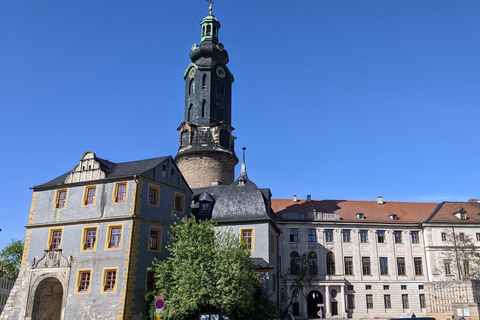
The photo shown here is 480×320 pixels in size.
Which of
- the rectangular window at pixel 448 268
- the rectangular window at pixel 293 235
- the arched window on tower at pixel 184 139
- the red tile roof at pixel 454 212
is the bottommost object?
the rectangular window at pixel 448 268

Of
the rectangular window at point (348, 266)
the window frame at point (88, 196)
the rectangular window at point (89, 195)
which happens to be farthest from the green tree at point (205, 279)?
the rectangular window at point (348, 266)

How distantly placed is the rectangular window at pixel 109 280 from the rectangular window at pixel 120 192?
4.73 meters

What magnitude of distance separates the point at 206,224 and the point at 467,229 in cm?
3899

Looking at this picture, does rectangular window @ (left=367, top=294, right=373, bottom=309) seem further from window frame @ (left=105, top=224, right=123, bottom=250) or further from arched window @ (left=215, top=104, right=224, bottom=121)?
window frame @ (left=105, top=224, right=123, bottom=250)

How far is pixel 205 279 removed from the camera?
27.3 metres

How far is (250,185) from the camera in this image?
37.6 m

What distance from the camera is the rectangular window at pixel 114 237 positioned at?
30.9 meters

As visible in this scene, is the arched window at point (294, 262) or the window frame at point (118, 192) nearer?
the window frame at point (118, 192)

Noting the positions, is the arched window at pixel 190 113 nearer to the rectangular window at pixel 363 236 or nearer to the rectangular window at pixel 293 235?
the rectangular window at pixel 293 235

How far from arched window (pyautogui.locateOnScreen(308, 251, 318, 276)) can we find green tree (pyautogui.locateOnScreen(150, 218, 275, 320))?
2452 centimetres

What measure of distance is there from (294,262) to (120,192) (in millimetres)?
27811

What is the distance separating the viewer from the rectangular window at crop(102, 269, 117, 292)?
29.8 metres

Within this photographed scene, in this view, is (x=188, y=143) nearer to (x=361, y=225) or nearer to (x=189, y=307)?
(x=361, y=225)

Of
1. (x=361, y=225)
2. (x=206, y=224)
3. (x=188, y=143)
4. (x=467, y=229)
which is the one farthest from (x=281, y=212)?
(x=206, y=224)
